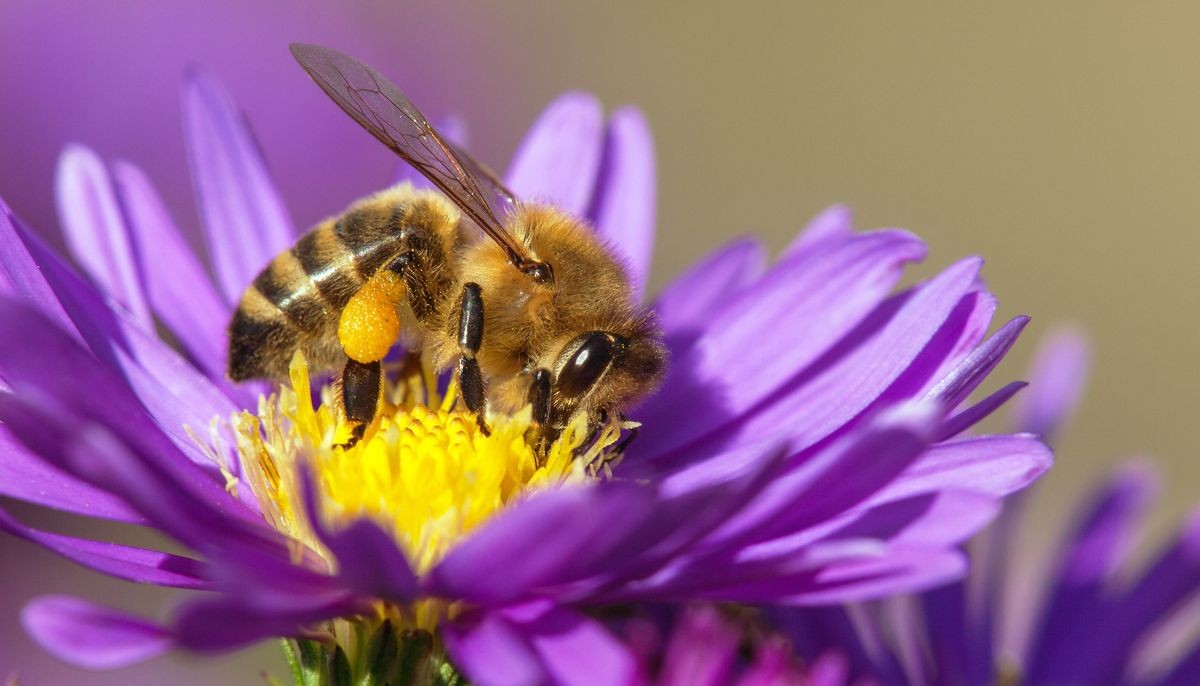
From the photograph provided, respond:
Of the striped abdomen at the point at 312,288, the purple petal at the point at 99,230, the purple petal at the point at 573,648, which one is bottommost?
the purple petal at the point at 573,648

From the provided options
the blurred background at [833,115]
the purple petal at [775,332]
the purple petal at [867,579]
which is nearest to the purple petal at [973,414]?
the purple petal at [867,579]

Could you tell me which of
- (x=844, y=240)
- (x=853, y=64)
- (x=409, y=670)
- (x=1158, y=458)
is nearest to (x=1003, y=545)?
(x=844, y=240)

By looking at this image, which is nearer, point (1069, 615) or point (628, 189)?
point (1069, 615)

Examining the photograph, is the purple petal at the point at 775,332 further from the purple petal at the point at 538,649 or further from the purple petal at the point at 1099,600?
the purple petal at the point at 538,649

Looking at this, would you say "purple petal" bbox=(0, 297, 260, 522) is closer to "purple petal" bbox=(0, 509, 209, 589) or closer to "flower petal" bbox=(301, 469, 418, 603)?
"purple petal" bbox=(0, 509, 209, 589)

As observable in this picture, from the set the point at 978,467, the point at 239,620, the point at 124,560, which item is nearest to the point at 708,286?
the point at 978,467

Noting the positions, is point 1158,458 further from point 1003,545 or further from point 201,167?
point 201,167

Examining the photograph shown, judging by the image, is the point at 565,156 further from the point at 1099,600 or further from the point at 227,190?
the point at 1099,600
